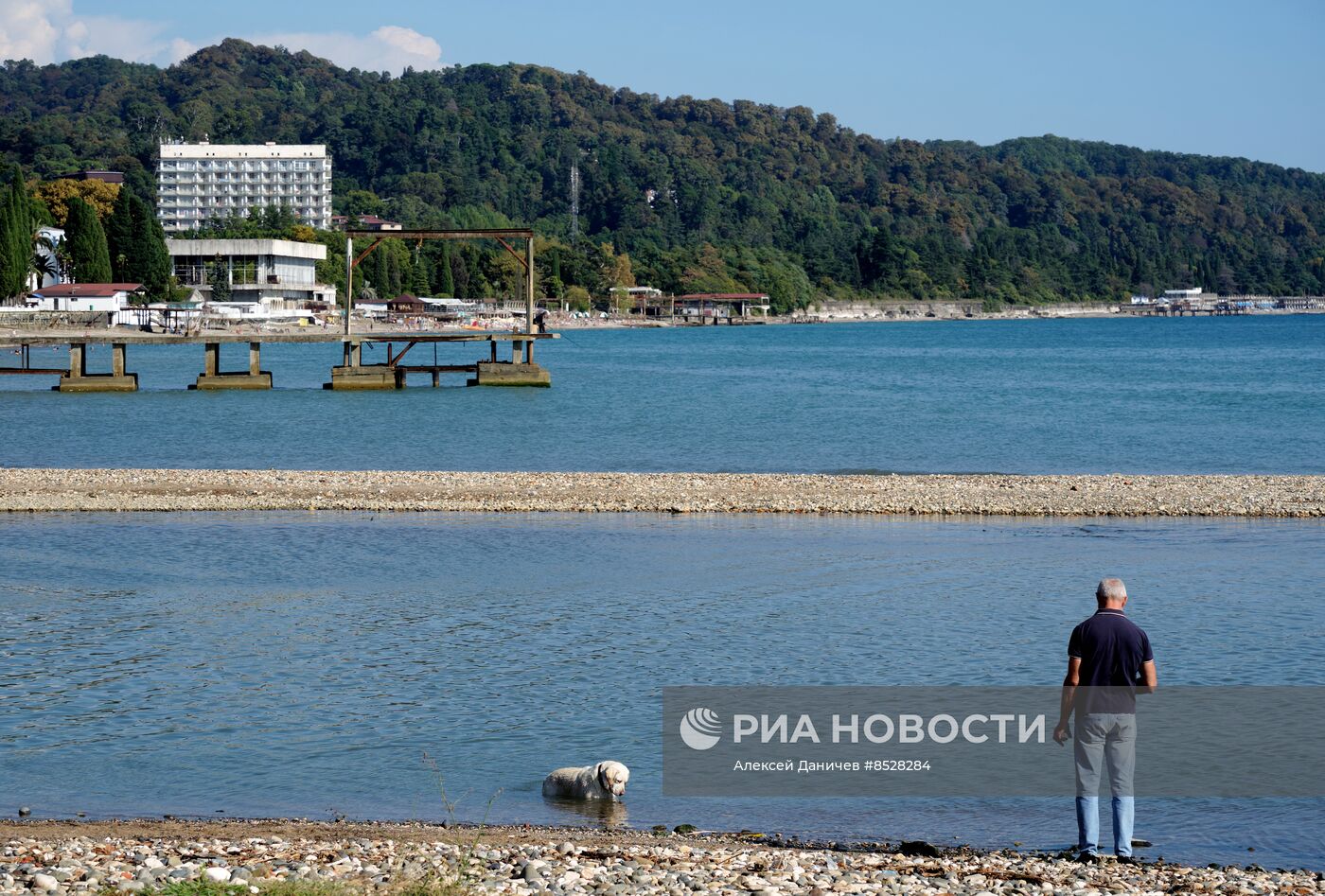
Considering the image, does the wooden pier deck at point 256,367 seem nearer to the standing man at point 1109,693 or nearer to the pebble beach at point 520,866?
the pebble beach at point 520,866

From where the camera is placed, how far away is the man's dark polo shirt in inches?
384

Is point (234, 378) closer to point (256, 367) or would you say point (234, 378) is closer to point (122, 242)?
point (256, 367)

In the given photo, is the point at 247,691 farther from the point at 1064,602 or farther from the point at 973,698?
the point at 1064,602

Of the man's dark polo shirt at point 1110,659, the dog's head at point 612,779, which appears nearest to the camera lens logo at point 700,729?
the dog's head at point 612,779

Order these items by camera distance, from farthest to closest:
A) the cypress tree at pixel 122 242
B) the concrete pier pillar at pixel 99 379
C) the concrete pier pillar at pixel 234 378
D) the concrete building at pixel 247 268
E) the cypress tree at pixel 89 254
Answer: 1. the concrete building at pixel 247 268
2. the cypress tree at pixel 122 242
3. the cypress tree at pixel 89 254
4. the concrete pier pillar at pixel 234 378
5. the concrete pier pillar at pixel 99 379

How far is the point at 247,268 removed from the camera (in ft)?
471

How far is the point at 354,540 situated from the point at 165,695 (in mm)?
10430

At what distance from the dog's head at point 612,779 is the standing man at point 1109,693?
11.7 ft

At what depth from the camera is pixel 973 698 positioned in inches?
599

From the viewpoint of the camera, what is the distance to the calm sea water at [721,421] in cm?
4116

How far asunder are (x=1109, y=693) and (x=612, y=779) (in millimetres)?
4026

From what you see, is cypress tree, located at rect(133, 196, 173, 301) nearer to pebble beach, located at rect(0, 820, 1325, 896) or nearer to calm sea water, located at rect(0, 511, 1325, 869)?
calm sea water, located at rect(0, 511, 1325, 869)

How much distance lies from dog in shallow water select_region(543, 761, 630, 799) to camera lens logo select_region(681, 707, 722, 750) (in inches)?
70.2

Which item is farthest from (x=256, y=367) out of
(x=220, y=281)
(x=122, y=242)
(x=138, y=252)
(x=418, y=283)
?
(x=418, y=283)
